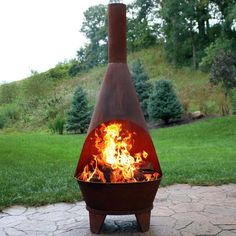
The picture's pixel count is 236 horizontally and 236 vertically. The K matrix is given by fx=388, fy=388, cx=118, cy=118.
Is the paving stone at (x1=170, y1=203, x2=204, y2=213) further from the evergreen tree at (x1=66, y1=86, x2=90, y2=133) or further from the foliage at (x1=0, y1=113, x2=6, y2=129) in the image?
the foliage at (x1=0, y1=113, x2=6, y2=129)

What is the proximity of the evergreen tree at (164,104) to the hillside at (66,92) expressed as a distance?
90 centimetres

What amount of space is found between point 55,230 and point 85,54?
24.1 m

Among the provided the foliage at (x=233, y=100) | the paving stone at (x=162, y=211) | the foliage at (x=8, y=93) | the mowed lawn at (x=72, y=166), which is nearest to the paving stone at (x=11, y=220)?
the mowed lawn at (x=72, y=166)

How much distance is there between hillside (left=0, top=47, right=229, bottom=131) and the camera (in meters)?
16.3

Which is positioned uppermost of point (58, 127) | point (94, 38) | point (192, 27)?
point (94, 38)

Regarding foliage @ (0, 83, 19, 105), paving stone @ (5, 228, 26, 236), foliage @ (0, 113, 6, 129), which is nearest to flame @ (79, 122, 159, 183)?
paving stone @ (5, 228, 26, 236)

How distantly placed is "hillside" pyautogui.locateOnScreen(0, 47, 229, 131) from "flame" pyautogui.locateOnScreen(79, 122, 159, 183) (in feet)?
39.9

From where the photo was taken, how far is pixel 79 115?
15445 millimetres

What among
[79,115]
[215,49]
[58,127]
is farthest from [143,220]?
[215,49]

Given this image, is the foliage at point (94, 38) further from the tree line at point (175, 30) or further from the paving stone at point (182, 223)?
the paving stone at point (182, 223)

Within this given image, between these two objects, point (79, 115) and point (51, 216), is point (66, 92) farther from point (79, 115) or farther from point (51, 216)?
point (51, 216)

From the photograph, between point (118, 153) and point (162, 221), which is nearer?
point (118, 153)

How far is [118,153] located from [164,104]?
11.5 metres

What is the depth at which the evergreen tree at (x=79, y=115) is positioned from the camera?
1545cm
